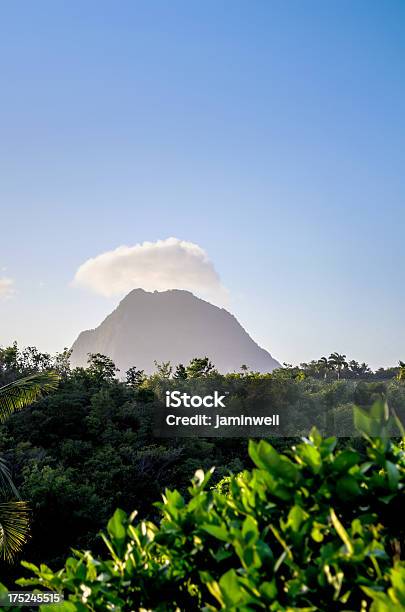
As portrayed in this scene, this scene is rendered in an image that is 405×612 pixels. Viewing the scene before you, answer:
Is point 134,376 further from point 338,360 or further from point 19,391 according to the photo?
point 19,391

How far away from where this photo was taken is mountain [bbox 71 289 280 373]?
85.1 m

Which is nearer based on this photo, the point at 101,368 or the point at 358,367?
the point at 101,368

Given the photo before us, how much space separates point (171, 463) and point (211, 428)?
184 centimetres

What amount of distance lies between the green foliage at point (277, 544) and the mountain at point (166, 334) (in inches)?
3202

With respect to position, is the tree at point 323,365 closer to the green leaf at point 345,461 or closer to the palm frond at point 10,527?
the palm frond at point 10,527

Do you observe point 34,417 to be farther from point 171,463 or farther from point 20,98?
point 20,98

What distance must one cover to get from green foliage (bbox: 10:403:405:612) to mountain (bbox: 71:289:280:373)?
81.3 meters

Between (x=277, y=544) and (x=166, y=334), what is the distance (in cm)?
8591

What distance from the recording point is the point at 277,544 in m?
1.10

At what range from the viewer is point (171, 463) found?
1591 cm

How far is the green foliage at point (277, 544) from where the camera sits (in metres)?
0.95

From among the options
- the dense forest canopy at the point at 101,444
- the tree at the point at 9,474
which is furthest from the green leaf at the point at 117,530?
the dense forest canopy at the point at 101,444

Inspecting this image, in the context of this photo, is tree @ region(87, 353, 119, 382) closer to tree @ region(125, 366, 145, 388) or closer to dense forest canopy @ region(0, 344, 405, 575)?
dense forest canopy @ region(0, 344, 405, 575)

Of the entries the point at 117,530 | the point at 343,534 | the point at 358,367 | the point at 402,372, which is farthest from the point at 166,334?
the point at 343,534
